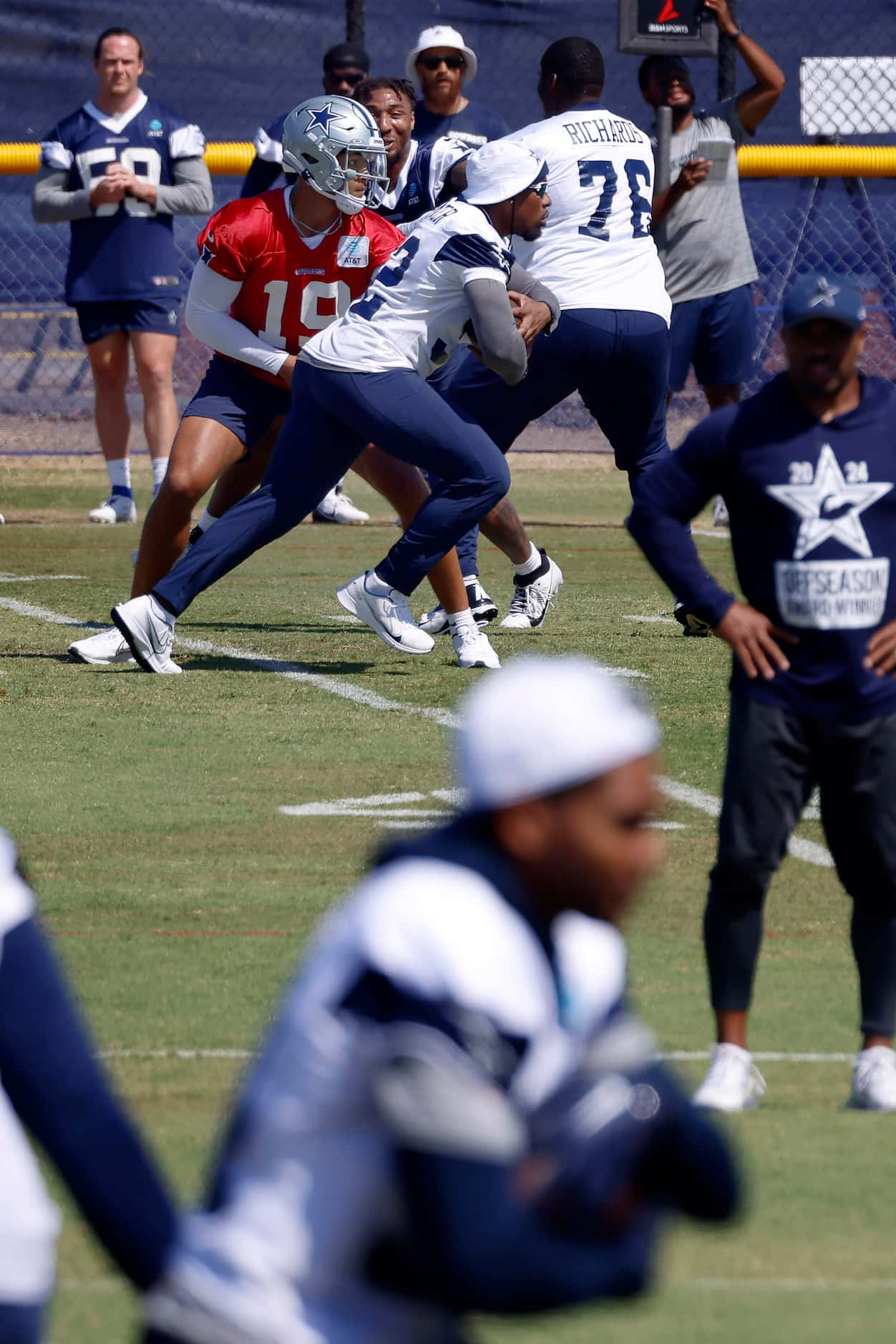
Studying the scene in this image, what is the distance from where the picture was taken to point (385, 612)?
29.6 ft

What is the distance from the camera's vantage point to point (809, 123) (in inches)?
671

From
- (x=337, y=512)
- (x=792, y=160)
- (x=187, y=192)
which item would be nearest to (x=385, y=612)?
(x=187, y=192)

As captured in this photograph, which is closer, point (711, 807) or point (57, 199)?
point (711, 807)

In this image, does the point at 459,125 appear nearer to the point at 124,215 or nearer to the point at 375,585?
the point at 124,215

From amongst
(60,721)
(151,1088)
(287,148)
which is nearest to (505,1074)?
(151,1088)

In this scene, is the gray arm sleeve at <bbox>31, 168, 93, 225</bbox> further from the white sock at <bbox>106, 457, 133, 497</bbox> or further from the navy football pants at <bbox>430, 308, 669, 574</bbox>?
the navy football pants at <bbox>430, 308, 669, 574</bbox>

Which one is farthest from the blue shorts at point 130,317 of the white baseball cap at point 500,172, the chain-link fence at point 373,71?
the white baseball cap at point 500,172

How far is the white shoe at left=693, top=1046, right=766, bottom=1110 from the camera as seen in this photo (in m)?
4.50

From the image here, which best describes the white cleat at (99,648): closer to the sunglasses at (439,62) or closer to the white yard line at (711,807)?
the white yard line at (711,807)

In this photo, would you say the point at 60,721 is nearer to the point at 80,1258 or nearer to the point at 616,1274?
the point at 80,1258

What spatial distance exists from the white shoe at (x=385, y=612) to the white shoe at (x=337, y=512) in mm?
5868

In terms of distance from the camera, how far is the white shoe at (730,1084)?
14.8 feet

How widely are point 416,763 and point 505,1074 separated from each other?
5286mm

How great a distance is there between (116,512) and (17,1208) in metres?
12.1
